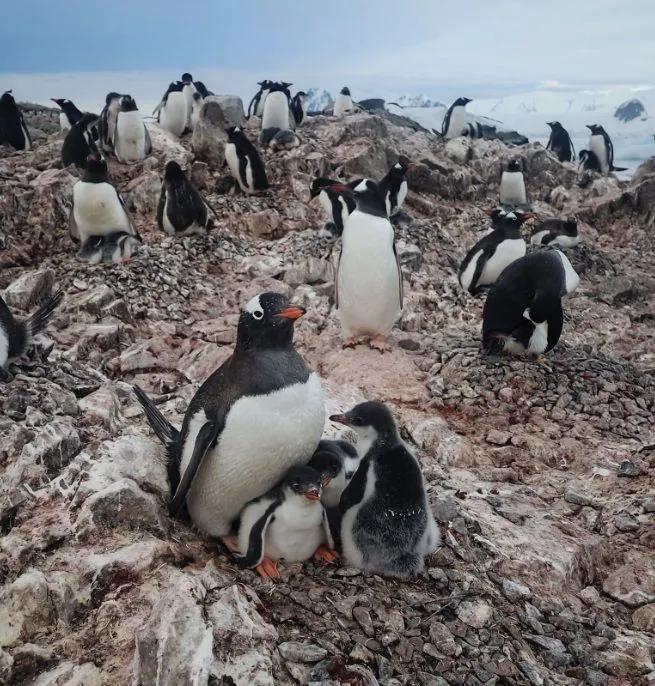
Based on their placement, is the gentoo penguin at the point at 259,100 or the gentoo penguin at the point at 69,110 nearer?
the gentoo penguin at the point at 69,110

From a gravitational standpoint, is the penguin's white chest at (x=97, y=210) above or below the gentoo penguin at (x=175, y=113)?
below

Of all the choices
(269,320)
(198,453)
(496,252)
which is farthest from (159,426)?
(496,252)

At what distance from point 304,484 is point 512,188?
1083 cm

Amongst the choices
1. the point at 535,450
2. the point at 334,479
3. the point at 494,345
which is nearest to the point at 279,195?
the point at 494,345

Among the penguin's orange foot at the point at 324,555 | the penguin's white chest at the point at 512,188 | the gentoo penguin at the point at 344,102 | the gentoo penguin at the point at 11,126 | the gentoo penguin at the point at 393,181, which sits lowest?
the penguin's orange foot at the point at 324,555

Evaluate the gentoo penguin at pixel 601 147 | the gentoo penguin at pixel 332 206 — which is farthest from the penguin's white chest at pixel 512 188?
the gentoo penguin at pixel 601 147

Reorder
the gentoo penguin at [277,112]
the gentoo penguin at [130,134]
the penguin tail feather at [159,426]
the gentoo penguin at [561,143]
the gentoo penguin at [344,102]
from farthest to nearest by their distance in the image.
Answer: the gentoo penguin at [344,102], the gentoo penguin at [561,143], the gentoo penguin at [277,112], the gentoo penguin at [130,134], the penguin tail feather at [159,426]

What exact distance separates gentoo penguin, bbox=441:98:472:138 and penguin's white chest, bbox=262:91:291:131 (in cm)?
609

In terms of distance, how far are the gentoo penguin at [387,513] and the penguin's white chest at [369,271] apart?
287 centimetres

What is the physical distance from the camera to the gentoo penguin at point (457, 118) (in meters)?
17.1

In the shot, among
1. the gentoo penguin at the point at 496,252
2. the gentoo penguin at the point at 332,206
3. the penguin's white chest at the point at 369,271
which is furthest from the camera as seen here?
the gentoo penguin at the point at 332,206

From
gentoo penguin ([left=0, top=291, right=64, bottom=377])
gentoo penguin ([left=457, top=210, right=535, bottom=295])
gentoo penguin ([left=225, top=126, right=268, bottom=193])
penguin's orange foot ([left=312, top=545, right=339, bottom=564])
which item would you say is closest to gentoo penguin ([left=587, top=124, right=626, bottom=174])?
gentoo penguin ([left=225, top=126, right=268, bottom=193])

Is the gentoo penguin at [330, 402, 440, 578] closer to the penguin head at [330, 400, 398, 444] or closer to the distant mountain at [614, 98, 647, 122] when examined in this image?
the penguin head at [330, 400, 398, 444]

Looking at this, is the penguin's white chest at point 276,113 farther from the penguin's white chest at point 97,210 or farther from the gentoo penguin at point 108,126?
the penguin's white chest at point 97,210
